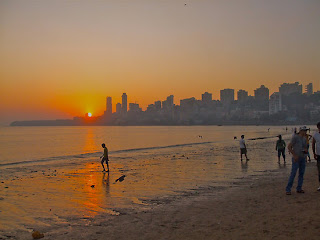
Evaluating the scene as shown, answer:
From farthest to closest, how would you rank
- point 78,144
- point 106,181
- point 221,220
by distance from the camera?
point 78,144 < point 106,181 < point 221,220

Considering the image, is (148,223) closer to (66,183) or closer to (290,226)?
(290,226)

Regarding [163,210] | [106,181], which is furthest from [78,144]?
[163,210]

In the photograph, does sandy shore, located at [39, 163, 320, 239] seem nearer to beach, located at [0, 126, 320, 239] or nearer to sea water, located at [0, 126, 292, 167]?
beach, located at [0, 126, 320, 239]

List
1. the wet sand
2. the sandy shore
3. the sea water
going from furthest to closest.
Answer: the sea water → the wet sand → the sandy shore

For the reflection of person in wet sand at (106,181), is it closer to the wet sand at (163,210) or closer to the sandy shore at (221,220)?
the wet sand at (163,210)

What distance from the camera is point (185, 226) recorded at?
7.93 meters

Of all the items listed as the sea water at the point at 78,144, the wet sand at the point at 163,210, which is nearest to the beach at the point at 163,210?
the wet sand at the point at 163,210

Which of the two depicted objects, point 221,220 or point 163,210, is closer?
point 221,220

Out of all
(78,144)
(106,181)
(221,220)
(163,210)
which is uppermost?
(221,220)

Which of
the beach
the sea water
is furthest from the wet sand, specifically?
the sea water

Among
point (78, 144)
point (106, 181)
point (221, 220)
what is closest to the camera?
point (221, 220)

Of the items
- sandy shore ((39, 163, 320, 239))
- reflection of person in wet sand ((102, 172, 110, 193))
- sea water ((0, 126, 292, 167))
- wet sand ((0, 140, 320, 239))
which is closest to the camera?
sandy shore ((39, 163, 320, 239))

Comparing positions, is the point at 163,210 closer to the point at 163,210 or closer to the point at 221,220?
the point at 163,210

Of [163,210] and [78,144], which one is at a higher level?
[163,210]
